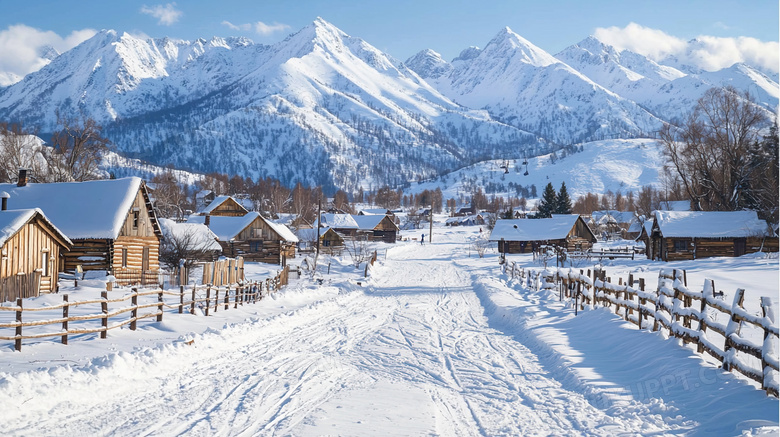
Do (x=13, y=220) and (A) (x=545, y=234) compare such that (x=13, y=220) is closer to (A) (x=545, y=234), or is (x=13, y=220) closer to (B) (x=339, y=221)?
(A) (x=545, y=234)

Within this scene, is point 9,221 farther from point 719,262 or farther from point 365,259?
point 719,262

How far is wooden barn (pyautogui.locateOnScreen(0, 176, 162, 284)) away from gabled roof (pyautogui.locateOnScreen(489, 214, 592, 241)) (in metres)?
50.1

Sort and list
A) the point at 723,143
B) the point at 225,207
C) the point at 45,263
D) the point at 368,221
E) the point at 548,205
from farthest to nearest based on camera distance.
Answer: the point at 368,221
the point at 548,205
the point at 225,207
the point at 723,143
the point at 45,263

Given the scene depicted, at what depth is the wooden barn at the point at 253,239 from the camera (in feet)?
179

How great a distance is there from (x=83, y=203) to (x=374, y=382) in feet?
93.2

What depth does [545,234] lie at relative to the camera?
72812 millimetres

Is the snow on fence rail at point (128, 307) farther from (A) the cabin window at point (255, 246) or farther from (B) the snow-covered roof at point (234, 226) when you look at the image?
(A) the cabin window at point (255, 246)

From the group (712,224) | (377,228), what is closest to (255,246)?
(712,224)

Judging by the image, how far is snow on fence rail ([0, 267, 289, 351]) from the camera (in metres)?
11.4

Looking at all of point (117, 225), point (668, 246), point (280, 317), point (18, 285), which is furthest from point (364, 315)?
point (668, 246)

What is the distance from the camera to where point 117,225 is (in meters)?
31.0

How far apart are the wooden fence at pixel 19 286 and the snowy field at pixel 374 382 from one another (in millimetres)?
4902

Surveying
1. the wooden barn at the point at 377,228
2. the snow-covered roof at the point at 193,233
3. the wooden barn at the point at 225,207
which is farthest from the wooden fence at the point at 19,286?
the wooden barn at the point at 377,228

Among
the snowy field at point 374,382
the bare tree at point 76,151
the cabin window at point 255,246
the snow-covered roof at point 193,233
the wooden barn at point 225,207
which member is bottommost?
the snowy field at point 374,382
